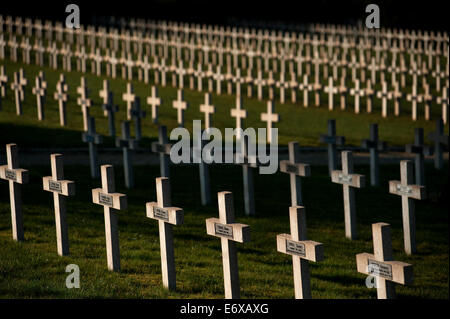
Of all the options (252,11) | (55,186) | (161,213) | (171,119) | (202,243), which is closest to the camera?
(161,213)

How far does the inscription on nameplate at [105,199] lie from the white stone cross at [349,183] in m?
3.86

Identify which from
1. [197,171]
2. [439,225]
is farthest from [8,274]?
[197,171]

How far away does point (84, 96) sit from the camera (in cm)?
2212

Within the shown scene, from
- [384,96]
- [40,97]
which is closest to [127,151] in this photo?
[40,97]

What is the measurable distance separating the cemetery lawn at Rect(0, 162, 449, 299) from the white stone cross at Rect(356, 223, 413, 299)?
5.74 feet

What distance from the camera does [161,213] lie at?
992cm

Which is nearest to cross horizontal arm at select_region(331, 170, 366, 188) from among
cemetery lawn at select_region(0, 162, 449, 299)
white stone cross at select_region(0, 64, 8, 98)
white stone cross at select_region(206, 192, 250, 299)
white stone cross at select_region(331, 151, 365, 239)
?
white stone cross at select_region(331, 151, 365, 239)

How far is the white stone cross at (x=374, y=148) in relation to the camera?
17.5 metres

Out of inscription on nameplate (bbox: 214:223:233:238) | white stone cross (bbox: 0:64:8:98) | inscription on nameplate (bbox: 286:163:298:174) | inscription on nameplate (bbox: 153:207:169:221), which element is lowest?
inscription on nameplate (bbox: 286:163:298:174)

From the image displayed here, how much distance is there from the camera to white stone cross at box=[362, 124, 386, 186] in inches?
689

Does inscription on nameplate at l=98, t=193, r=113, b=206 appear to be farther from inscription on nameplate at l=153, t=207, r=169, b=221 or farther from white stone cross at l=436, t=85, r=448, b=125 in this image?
white stone cross at l=436, t=85, r=448, b=125

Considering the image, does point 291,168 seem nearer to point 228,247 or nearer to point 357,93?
point 228,247

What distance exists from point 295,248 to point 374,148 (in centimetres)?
885

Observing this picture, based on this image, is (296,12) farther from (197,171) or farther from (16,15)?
(197,171)
